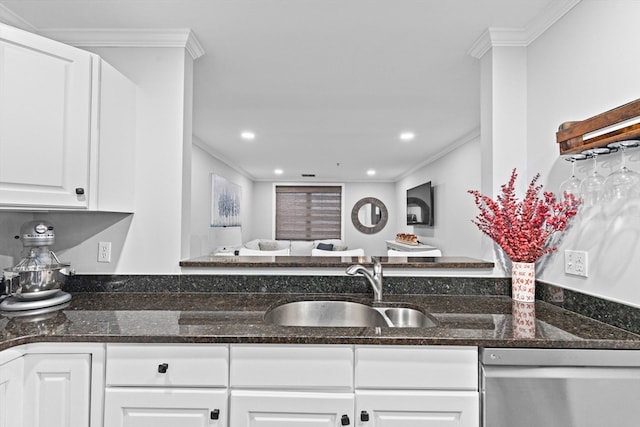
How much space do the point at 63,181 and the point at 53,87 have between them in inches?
16.2

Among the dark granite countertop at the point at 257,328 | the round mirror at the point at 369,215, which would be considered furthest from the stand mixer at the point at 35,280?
the round mirror at the point at 369,215

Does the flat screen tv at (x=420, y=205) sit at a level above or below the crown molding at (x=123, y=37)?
below

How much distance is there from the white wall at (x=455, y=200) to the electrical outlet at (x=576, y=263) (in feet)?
7.15

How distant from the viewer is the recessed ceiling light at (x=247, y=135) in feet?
12.6

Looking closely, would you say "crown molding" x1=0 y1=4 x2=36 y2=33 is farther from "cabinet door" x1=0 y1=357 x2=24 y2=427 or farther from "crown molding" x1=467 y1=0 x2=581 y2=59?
"crown molding" x1=467 y1=0 x2=581 y2=59

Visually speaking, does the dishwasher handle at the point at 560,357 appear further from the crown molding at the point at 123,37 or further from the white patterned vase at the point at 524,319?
the crown molding at the point at 123,37

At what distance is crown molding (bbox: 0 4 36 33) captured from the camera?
1627 millimetres

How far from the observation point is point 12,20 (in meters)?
1.69

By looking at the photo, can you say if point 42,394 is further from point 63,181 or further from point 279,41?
point 279,41

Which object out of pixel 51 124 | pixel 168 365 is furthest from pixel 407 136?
pixel 168 365

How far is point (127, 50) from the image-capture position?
1.84m

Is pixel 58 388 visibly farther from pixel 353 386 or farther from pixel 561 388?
pixel 561 388

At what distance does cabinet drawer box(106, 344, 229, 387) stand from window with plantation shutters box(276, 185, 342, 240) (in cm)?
668

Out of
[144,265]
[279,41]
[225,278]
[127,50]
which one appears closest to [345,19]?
[279,41]
